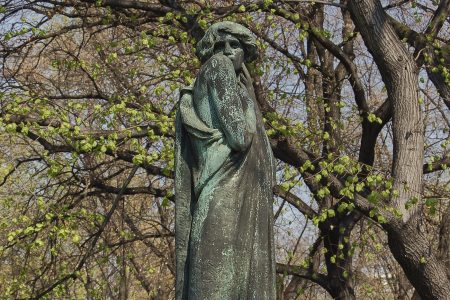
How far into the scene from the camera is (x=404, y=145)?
38.5ft

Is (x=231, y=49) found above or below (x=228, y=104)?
above

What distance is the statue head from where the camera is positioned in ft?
17.2

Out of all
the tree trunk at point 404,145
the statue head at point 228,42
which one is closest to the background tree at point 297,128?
the tree trunk at point 404,145

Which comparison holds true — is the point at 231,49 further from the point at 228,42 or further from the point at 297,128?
the point at 297,128

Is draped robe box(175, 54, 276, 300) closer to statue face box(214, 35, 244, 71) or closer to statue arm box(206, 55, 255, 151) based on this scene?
statue arm box(206, 55, 255, 151)

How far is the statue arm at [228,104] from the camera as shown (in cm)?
490

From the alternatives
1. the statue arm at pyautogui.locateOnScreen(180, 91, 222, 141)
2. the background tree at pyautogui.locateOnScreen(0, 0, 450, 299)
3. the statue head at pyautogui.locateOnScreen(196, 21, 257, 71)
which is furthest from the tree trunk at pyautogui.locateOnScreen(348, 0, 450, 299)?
the statue arm at pyautogui.locateOnScreen(180, 91, 222, 141)

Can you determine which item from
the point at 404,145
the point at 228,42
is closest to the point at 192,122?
the point at 228,42

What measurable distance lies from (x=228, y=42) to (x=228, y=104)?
0.51m

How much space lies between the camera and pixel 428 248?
11430 millimetres

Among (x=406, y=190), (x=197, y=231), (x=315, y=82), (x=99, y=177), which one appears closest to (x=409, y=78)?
(x=406, y=190)

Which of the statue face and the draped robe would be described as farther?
the statue face

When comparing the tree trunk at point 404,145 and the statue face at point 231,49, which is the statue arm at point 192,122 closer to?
the statue face at point 231,49

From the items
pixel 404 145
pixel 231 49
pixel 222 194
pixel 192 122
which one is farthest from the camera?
pixel 404 145
